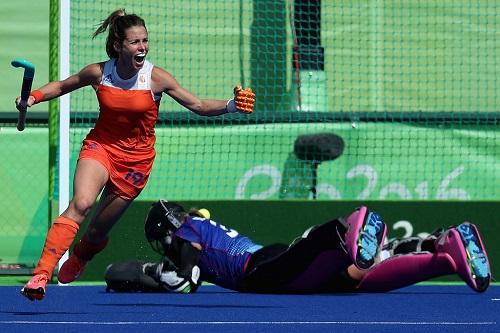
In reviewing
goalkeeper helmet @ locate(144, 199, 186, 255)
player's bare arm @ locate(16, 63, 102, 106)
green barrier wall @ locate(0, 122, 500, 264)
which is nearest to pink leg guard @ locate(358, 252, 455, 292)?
goalkeeper helmet @ locate(144, 199, 186, 255)

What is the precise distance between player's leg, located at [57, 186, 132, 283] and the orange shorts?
→ 0.07 metres

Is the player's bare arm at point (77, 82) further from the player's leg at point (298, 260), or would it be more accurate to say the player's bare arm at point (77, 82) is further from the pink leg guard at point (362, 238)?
the pink leg guard at point (362, 238)

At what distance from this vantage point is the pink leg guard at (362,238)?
743 cm

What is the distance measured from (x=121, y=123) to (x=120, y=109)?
0.09 m

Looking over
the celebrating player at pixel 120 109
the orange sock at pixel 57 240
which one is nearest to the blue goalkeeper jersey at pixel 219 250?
the celebrating player at pixel 120 109

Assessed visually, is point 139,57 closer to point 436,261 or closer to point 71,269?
point 71,269

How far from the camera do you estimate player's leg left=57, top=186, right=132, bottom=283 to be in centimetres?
783

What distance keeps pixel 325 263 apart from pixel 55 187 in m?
2.77

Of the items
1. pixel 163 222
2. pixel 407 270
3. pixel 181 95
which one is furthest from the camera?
pixel 163 222

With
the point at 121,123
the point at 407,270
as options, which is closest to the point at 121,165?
the point at 121,123

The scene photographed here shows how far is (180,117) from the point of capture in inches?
435

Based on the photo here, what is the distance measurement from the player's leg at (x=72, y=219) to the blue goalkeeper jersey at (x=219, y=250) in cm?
121

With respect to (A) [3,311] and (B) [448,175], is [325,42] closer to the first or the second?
(B) [448,175]

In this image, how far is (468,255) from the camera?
299 inches
